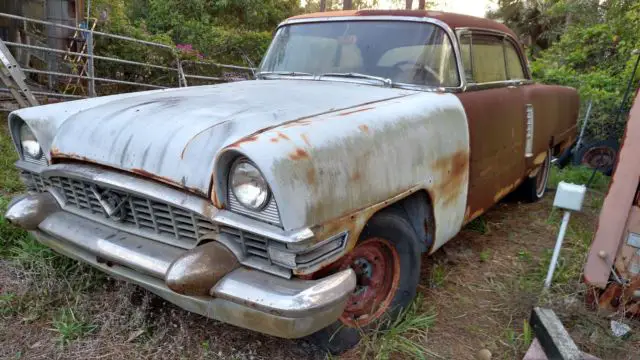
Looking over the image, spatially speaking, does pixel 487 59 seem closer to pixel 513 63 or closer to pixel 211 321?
pixel 513 63

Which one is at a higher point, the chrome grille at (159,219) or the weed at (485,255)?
the chrome grille at (159,219)

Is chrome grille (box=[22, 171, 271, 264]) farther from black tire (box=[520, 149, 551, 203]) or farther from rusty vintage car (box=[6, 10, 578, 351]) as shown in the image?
black tire (box=[520, 149, 551, 203])

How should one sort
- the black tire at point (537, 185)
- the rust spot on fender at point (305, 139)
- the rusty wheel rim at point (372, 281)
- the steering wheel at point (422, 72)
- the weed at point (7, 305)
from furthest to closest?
1. the black tire at point (537, 185)
2. the steering wheel at point (422, 72)
3. the weed at point (7, 305)
4. the rusty wheel rim at point (372, 281)
5. the rust spot on fender at point (305, 139)

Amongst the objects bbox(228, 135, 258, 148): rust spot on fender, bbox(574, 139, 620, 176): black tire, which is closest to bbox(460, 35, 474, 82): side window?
bbox(228, 135, 258, 148): rust spot on fender

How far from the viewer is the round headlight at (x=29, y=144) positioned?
100 inches

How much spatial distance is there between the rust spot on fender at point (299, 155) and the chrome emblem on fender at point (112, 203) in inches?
34.6

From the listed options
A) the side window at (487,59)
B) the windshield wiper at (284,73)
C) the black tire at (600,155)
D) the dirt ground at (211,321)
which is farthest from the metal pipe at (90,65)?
the black tire at (600,155)

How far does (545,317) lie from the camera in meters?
2.45

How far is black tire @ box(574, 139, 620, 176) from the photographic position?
6.67 meters

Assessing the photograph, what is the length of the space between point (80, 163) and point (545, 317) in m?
2.40

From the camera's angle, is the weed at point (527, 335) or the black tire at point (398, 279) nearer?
the black tire at point (398, 279)

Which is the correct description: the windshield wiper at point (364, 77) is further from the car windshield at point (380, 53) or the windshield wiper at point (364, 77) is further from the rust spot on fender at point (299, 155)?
the rust spot on fender at point (299, 155)

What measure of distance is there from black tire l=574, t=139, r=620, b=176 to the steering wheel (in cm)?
474

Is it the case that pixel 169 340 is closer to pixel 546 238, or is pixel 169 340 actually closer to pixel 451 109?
pixel 451 109
